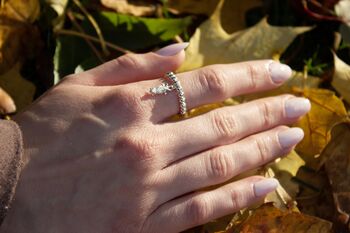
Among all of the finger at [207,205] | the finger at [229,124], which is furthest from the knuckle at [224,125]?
the finger at [207,205]

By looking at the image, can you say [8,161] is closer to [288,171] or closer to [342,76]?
[288,171]

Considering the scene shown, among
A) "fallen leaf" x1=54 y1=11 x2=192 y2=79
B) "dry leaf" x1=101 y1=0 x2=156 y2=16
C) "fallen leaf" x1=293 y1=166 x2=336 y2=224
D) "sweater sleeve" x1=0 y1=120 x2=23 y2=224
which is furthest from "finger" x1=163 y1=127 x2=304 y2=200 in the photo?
"dry leaf" x1=101 y1=0 x2=156 y2=16

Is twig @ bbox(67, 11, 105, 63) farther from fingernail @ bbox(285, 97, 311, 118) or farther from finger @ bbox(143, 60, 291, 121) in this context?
fingernail @ bbox(285, 97, 311, 118)

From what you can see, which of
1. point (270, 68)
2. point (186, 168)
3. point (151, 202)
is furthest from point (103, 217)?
point (270, 68)

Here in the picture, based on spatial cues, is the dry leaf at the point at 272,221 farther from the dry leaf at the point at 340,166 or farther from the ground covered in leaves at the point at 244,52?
the dry leaf at the point at 340,166

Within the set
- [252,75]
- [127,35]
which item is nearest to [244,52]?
[252,75]

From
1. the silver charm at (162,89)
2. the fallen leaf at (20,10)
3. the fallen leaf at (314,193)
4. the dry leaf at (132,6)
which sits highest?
the fallen leaf at (20,10)
